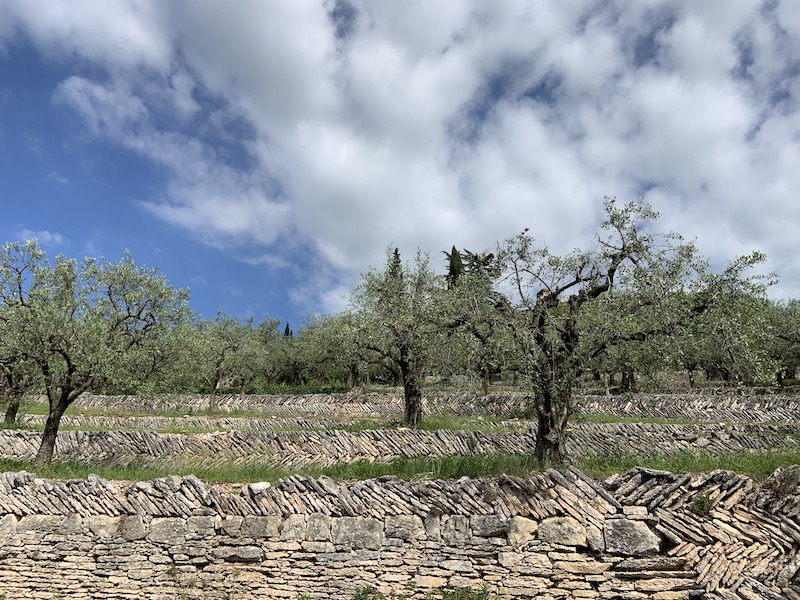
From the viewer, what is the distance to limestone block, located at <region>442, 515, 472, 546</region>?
9.62m

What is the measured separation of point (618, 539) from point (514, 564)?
1.97m

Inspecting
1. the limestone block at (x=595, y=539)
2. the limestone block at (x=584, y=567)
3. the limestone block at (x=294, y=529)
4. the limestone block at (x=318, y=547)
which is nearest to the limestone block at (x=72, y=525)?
the limestone block at (x=294, y=529)

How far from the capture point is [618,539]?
8.98m

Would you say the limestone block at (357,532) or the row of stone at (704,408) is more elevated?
the row of stone at (704,408)

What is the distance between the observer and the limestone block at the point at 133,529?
35.9 ft

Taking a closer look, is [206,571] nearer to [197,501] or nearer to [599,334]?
[197,501]

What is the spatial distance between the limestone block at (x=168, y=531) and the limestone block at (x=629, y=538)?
351 inches

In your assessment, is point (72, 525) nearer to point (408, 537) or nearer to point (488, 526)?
point (408, 537)

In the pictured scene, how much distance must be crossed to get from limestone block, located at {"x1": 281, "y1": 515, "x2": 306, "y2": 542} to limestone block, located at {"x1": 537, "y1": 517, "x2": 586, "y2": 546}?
486cm

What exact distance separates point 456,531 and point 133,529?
24.0 feet

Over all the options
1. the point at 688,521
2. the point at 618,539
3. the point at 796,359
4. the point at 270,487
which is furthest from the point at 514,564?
the point at 796,359

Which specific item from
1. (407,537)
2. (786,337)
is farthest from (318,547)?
(786,337)

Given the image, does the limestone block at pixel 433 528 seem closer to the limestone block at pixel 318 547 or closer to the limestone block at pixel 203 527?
the limestone block at pixel 318 547

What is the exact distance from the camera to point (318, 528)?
10258 mm
